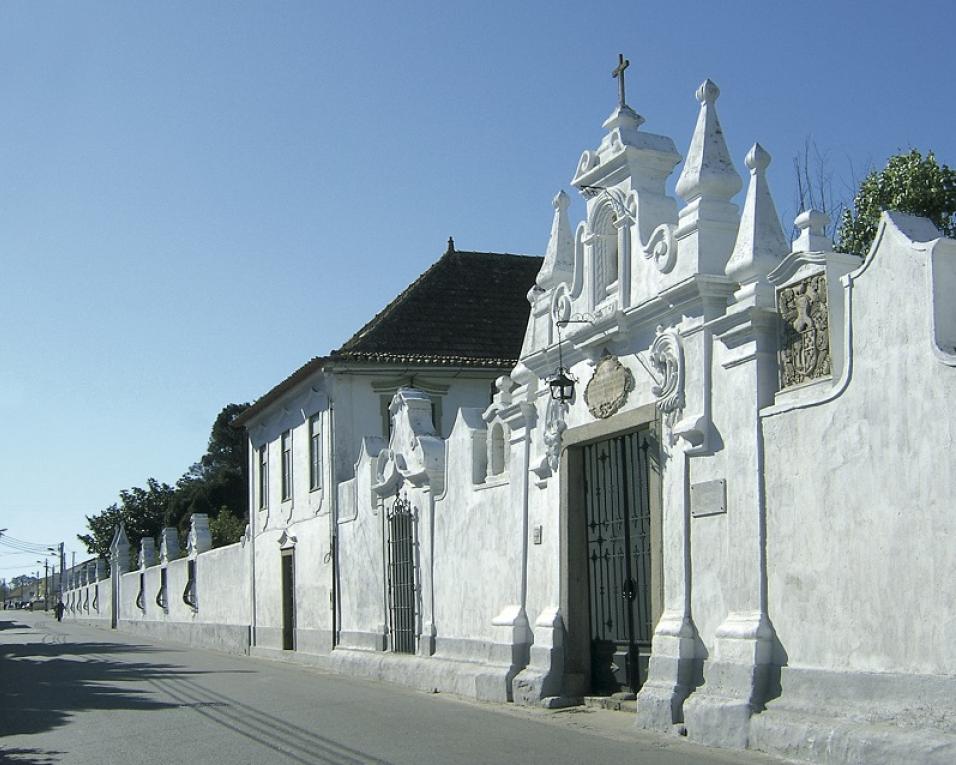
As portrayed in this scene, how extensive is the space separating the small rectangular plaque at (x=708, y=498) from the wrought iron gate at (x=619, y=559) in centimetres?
109

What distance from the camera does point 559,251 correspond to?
1496cm

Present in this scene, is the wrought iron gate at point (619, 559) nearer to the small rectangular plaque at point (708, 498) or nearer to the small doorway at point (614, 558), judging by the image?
the small doorway at point (614, 558)

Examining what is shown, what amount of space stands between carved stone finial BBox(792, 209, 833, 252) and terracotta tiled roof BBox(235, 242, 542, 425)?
13.9m

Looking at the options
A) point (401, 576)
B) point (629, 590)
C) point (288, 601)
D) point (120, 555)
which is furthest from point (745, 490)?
point (120, 555)

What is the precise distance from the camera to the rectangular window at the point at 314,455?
24.5 meters

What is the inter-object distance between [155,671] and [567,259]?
39.3 feet

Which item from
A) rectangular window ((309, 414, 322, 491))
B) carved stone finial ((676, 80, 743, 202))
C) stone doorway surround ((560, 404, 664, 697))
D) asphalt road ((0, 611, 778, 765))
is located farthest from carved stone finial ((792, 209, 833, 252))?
rectangular window ((309, 414, 322, 491))

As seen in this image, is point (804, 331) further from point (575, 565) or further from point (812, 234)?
point (575, 565)

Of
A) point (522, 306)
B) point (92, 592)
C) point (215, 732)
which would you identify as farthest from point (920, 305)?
point (92, 592)

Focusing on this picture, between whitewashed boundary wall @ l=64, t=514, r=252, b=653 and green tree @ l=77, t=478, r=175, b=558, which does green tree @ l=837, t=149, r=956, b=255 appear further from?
green tree @ l=77, t=478, r=175, b=558

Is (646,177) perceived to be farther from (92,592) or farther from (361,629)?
(92,592)

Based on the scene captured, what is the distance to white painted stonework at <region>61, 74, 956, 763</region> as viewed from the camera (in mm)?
8867

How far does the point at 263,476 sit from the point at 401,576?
11221mm

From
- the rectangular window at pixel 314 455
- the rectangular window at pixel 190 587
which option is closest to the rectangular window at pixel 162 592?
the rectangular window at pixel 190 587
